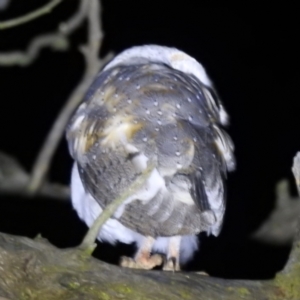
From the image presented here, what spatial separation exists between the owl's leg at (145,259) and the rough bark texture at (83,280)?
72 cm

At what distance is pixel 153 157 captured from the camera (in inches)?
130

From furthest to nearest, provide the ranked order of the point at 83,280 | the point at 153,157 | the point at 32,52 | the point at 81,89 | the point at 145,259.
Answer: the point at 32,52 < the point at 81,89 < the point at 145,259 < the point at 153,157 < the point at 83,280

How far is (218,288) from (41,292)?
18.5 inches

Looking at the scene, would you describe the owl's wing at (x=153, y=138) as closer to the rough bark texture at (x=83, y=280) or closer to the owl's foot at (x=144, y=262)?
the owl's foot at (x=144, y=262)

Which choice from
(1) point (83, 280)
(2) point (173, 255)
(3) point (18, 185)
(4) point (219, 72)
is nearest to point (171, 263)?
(2) point (173, 255)

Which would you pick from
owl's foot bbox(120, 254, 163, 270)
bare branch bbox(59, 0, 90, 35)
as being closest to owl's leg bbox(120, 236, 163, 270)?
owl's foot bbox(120, 254, 163, 270)

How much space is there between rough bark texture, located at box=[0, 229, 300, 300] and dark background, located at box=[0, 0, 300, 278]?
334 cm

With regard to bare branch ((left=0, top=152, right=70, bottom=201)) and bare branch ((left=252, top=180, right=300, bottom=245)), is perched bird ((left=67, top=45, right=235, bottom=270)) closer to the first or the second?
bare branch ((left=252, top=180, right=300, bottom=245))

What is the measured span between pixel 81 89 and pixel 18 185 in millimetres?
646

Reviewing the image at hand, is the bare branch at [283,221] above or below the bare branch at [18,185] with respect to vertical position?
above

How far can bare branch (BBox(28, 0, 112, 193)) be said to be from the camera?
4.53 m

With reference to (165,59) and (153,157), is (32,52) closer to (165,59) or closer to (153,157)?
(165,59)

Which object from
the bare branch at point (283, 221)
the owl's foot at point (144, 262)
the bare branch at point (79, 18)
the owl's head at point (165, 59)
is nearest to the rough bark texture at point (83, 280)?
the owl's foot at point (144, 262)

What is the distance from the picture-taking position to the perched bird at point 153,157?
3232mm
